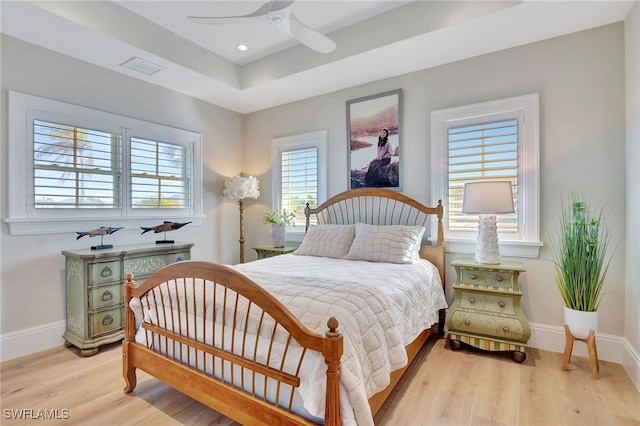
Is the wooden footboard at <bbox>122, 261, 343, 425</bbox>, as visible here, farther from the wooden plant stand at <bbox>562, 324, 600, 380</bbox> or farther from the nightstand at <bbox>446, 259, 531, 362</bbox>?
the wooden plant stand at <bbox>562, 324, 600, 380</bbox>

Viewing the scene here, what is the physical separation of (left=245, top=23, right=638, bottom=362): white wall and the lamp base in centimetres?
41

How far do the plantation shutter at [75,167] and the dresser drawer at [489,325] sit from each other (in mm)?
3570

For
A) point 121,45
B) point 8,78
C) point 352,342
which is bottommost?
point 352,342

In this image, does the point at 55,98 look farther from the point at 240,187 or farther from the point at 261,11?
the point at 261,11

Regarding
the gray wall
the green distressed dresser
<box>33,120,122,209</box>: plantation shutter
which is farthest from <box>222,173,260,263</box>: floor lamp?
the green distressed dresser

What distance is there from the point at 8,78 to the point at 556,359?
5116mm

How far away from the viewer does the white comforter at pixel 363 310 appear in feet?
4.51

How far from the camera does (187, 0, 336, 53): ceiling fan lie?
2080 mm

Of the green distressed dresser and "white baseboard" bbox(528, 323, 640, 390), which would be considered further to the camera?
the green distressed dresser

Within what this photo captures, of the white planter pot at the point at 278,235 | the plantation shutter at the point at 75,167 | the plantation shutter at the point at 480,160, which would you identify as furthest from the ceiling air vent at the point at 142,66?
the plantation shutter at the point at 480,160

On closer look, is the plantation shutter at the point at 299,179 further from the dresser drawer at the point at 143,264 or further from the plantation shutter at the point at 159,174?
the dresser drawer at the point at 143,264

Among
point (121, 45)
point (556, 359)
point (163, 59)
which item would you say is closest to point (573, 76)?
point (556, 359)

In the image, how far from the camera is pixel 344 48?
10.2 ft

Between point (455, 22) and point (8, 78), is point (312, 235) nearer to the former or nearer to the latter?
point (455, 22)
